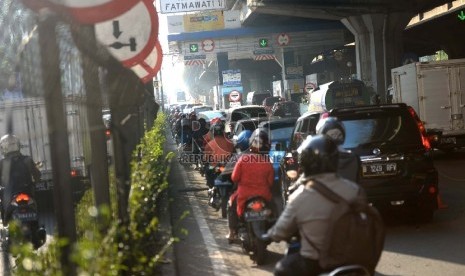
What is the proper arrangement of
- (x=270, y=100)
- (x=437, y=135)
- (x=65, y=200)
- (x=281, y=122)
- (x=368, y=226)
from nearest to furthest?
(x=65, y=200) < (x=368, y=226) < (x=281, y=122) < (x=437, y=135) < (x=270, y=100)

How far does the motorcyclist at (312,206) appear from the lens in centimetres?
415

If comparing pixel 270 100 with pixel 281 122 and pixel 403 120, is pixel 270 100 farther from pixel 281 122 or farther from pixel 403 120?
pixel 403 120

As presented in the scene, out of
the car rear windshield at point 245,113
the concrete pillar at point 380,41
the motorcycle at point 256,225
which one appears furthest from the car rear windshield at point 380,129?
the concrete pillar at point 380,41

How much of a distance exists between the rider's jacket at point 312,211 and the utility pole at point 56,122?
1251mm

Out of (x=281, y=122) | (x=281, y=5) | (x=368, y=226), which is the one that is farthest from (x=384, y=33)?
(x=368, y=226)

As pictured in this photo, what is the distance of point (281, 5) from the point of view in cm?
3534

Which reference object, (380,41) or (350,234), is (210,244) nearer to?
(350,234)

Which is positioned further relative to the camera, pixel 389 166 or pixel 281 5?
pixel 281 5

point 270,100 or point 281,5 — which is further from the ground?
point 281,5

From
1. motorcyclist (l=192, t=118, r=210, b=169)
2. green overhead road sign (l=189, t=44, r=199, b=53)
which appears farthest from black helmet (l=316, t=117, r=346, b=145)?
green overhead road sign (l=189, t=44, r=199, b=53)

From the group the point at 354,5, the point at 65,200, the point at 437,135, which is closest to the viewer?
the point at 65,200

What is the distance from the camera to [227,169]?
9.79 meters

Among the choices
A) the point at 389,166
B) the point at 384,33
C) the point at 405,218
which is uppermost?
the point at 384,33

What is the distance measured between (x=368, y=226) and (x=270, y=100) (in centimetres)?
4299
